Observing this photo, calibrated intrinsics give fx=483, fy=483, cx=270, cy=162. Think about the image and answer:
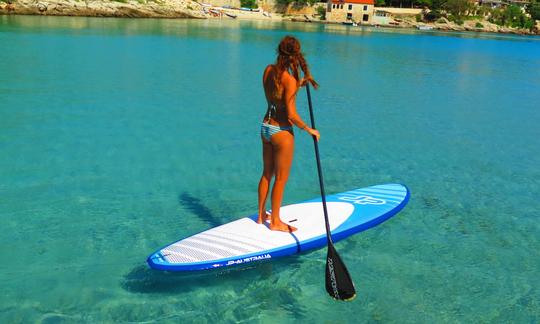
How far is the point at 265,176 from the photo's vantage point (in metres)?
6.36

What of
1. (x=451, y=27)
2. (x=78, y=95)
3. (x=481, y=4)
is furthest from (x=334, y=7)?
(x=78, y=95)

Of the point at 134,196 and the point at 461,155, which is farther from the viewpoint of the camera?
the point at 461,155

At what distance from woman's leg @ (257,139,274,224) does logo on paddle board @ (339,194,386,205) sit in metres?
1.74

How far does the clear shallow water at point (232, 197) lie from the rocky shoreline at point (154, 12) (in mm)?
52383

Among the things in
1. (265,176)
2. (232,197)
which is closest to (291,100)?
(265,176)

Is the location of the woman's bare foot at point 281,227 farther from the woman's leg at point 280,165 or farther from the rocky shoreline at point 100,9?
the rocky shoreline at point 100,9

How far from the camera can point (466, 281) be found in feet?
20.8

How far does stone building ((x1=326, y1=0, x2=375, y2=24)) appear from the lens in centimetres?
11838

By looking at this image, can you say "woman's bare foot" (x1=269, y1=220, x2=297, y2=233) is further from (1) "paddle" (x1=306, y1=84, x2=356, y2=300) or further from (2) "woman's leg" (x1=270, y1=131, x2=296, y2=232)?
(1) "paddle" (x1=306, y1=84, x2=356, y2=300)

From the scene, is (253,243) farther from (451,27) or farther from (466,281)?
(451,27)

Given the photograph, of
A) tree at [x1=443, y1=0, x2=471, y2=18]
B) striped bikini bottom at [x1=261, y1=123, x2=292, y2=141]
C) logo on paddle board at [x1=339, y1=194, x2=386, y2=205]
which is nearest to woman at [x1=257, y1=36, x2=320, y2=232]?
striped bikini bottom at [x1=261, y1=123, x2=292, y2=141]

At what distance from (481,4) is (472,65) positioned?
12693cm

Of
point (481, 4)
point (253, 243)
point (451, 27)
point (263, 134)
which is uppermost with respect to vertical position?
point (481, 4)

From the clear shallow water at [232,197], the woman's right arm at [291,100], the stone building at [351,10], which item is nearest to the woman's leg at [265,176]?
Answer: the woman's right arm at [291,100]
